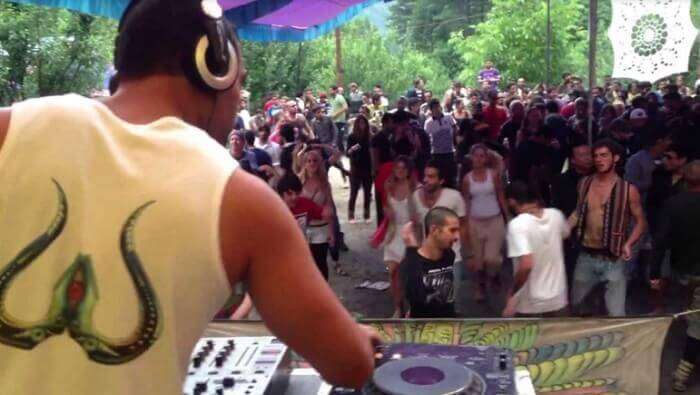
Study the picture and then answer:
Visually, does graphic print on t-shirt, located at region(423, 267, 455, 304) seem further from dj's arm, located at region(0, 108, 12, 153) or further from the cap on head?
the cap on head

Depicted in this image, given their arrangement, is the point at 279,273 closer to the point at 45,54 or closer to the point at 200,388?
the point at 200,388

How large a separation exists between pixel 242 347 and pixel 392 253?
4.16 metres

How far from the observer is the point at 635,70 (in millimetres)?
10195

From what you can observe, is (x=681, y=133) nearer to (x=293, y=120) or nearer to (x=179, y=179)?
(x=293, y=120)

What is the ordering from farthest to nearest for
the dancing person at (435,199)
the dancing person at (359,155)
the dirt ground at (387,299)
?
1. the dancing person at (359,155)
2. the dancing person at (435,199)
3. the dirt ground at (387,299)

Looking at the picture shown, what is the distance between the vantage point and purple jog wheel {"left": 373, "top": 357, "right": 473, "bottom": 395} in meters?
2.00

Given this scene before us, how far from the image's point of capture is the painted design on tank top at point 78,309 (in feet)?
3.68

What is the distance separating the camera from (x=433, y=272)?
16.5 feet

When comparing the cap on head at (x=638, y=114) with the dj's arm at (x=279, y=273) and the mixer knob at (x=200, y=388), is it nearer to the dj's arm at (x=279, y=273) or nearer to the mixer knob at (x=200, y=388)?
the mixer knob at (x=200, y=388)

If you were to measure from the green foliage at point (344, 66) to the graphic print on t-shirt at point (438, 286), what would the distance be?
21.5 meters

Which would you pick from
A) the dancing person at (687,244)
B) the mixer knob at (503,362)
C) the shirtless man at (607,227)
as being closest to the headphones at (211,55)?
the mixer knob at (503,362)

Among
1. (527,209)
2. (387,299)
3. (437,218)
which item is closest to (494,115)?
(387,299)

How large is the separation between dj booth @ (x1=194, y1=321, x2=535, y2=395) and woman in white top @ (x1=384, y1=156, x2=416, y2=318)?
13.0 feet

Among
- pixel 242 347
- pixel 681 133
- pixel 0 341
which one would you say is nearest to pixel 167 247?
pixel 0 341
